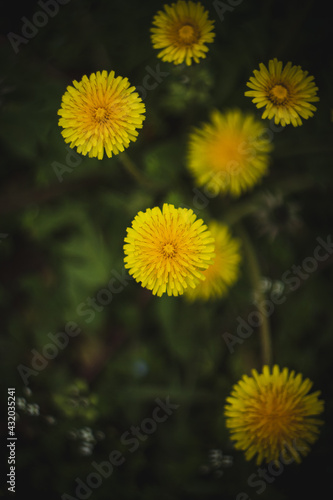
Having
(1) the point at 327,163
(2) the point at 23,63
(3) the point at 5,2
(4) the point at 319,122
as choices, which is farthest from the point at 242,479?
(3) the point at 5,2

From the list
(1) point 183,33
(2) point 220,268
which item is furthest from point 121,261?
(1) point 183,33

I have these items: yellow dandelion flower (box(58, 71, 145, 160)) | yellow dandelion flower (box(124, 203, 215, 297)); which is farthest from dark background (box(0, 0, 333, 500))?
yellow dandelion flower (box(124, 203, 215, 297))

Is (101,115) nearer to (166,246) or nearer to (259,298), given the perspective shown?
(166,246)

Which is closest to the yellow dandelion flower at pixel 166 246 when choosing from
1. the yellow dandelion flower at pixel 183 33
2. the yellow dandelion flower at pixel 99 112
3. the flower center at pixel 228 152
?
the yellow dandelion flower at pixel 99 112

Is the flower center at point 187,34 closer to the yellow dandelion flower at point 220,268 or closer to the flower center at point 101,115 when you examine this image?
the flower center at point 101,115

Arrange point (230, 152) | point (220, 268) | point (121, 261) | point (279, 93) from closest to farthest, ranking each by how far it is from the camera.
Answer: point (279, 93)
point (220, 268)
point (230, 152)
point (121, 261)

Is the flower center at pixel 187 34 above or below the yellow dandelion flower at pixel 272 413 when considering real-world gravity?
above

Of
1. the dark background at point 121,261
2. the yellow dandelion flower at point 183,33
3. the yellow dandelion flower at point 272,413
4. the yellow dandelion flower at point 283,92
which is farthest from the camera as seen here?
the dark background at point 121,261
